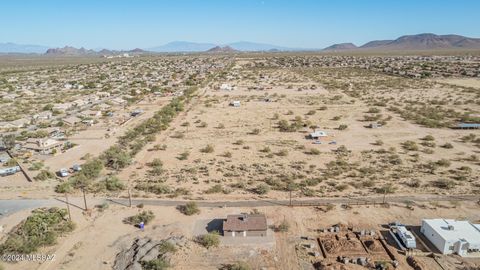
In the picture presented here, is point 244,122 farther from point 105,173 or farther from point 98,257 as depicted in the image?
point 98,257

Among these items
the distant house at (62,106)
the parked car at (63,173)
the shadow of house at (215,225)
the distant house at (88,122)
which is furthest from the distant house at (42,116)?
the shadow of house at (215,225)

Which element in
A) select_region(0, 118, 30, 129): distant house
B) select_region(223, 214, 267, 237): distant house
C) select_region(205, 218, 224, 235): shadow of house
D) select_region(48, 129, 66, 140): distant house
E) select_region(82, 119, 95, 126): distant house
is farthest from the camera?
select_region(82, 119, 95, 126): distant house

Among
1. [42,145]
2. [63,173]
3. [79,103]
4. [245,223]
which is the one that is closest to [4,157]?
[42,145]

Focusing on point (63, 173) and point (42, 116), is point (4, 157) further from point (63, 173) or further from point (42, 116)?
point (42, 116)

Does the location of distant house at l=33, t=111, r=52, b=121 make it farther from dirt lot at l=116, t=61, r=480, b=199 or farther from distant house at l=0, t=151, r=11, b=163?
dirt lot at l=116, t=61, r=480, b=199

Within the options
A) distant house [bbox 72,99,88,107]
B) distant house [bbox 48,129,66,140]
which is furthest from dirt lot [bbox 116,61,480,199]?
distant house [bbox 72,99,88,107]

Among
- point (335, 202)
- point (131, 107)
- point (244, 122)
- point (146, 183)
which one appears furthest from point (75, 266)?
point (131, 107)

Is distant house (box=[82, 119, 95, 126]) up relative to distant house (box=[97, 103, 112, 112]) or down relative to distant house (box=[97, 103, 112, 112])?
down
